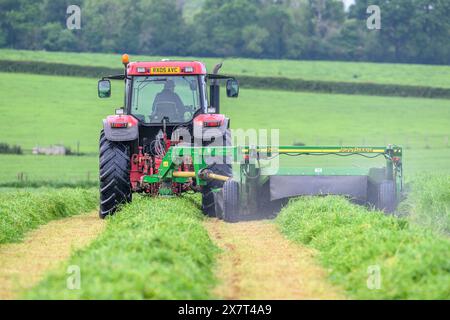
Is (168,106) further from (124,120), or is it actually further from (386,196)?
(386,196)

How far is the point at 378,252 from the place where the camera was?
405 inches

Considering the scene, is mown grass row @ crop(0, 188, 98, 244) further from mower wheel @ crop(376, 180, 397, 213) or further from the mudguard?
mower wheel @ crop(376, 180, 397, 213)

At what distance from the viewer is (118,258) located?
932 cm

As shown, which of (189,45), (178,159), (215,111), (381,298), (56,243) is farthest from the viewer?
(189,45)

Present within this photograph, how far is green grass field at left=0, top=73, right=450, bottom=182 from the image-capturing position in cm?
4606

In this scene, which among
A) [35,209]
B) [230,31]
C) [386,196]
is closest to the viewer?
[386,196]

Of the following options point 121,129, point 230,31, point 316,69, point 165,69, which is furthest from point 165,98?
point 230,31

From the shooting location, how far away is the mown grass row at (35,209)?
48.6 ft

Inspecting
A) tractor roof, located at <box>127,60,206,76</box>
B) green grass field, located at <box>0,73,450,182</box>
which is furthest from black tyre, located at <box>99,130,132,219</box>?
green grass field, located at <box>0,73,450,182</box>

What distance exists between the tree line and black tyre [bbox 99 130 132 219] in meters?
48.6

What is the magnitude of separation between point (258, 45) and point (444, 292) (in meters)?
65.6

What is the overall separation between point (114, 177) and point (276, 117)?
3750 centimetres
